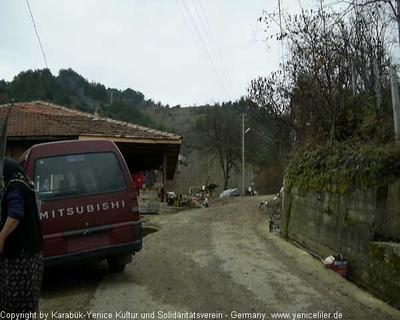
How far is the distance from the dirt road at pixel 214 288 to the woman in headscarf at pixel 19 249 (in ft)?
4.20

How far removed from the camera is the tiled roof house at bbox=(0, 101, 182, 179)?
48.8 ft

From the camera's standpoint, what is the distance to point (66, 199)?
601 centimetres

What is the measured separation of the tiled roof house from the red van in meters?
8.76

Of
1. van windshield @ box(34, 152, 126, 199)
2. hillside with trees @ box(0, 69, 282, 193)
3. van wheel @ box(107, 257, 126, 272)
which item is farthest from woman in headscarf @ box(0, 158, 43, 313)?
hillside with trees @ box(0, 69, 282, 193)

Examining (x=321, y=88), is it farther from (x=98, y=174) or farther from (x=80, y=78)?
(x=80, y=78)

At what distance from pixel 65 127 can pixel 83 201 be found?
33.5 feet

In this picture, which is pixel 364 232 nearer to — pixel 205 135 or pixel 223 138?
pixel 223 138

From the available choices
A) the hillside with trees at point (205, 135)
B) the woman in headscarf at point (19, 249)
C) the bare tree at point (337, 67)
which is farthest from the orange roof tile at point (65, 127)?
the hillside with trees at point (205, 135)

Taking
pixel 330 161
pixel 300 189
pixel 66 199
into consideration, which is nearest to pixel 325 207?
pixel 330 161

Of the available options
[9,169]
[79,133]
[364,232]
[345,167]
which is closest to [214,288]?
[364,232]

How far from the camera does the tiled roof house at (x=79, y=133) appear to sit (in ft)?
48.8

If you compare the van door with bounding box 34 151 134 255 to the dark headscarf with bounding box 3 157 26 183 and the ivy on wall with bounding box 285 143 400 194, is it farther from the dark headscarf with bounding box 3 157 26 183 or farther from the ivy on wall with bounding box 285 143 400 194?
the ivy on wall with bounding box 285 143 400 194

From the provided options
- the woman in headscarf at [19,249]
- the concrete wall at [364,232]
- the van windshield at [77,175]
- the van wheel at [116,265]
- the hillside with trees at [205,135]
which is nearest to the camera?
the woman in headscarf at [19,249]

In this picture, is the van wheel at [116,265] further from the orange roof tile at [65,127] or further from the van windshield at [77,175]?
the orange roof tile at [65,127]
